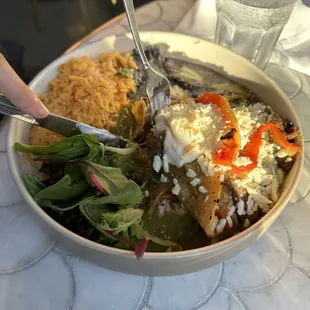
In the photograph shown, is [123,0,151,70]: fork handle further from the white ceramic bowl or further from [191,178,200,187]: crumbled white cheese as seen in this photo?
[191,178,200,187]: crumbled white cheese

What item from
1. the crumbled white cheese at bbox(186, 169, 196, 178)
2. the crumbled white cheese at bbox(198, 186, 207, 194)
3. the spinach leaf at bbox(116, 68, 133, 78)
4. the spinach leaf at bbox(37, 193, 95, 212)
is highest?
the spinach leaf at bbox(116, 68, 133, 78)

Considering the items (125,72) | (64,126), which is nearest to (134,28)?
(125,72)

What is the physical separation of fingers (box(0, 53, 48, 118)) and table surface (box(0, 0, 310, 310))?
21cm

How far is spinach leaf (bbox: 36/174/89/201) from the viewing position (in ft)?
2.27

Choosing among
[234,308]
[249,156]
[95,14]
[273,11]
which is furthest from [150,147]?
[95,14]

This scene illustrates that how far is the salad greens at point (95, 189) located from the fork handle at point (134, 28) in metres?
0.20

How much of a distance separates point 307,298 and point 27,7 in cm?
88

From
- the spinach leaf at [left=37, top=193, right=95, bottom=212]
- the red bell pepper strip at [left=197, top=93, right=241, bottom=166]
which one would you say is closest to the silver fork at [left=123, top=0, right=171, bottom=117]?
the red bell pepper strip at [left=197, top=93, right=241, bottom=166]

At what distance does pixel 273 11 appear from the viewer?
93 centimetres

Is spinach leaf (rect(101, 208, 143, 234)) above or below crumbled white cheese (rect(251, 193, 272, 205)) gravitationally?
below

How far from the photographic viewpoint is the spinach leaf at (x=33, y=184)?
72 centimetres

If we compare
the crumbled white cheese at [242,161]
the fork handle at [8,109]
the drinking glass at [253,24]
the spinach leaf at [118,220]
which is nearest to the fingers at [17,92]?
the fork handle at [8,109]

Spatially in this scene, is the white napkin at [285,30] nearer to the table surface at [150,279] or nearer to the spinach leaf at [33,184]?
the table surface at [150,279]

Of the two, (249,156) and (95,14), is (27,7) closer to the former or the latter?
(95,14)
